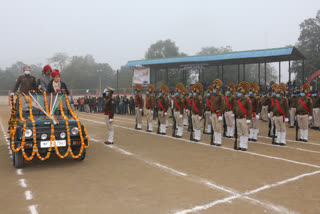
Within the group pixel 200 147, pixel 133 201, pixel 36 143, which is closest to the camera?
pixel 133 201

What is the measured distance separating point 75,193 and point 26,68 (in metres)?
5.59

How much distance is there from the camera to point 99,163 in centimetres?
774

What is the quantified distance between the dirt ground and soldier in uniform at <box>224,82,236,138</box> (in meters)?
2.33

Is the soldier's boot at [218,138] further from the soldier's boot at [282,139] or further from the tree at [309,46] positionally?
the tree at [309,46]

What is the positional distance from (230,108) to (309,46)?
123ft

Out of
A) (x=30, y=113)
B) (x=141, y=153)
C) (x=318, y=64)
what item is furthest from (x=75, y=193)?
(x=318, y=64)

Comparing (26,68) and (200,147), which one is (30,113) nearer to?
(26,68)

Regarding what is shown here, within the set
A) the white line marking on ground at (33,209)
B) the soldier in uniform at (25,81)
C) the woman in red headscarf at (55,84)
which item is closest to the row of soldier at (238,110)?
the woman in red headscarf at (55,84)

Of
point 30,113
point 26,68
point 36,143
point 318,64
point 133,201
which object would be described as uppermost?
point 318,64

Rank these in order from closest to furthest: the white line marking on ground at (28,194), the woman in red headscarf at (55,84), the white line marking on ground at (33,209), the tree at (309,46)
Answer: the white line marking on ground at (33,209)
the white line marking on ground at (28,194)
the woman in red headscarf at (55,84)
the tree at (309,46)

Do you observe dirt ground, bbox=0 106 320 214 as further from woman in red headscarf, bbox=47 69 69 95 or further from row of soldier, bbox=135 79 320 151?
woman in red headscarf, bbox=47 69 69 95

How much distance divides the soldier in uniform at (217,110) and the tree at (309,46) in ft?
109

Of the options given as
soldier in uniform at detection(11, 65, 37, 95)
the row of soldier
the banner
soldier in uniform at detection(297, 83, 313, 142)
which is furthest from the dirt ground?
the banner

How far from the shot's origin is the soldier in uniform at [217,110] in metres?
10.4
